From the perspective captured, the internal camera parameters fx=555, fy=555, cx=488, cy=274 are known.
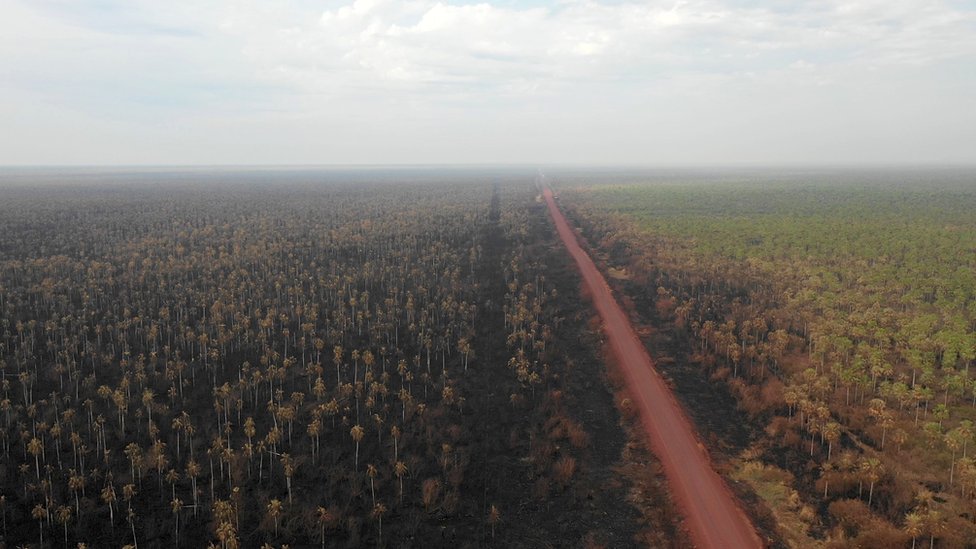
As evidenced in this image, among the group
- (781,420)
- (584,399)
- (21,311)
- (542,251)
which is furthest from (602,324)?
(21,311)

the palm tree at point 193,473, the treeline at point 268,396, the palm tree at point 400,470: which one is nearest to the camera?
the treeline at point 268,396

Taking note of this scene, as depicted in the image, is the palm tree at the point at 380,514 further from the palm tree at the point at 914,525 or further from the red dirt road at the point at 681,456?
the palm tree at the point at 914,525

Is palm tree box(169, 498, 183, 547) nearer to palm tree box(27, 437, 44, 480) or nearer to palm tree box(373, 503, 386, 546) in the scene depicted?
palm tree box(27, 437, 44, 480)

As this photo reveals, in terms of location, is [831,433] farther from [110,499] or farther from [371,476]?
[110,499]

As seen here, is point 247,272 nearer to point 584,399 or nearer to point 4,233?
point 584,399

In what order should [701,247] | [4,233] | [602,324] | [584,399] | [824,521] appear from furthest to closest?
[4,233]
[701,247]
[602,324]
[584,399]
[824,521]

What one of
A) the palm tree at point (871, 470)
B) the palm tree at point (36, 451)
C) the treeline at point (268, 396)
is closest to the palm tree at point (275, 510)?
the treeline at point (268, 396)
